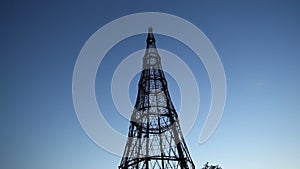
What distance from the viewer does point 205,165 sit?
19469 mm

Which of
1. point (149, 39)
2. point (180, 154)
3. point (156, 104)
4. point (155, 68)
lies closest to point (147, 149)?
point (180, 154)

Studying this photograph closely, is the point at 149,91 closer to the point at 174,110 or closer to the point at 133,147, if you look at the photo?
the point at 174,110

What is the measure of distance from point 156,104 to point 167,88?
8.58 feet

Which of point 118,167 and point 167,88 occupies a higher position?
point 167,88

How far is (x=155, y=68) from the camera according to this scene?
87.5 ft

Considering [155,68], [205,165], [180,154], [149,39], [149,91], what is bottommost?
[205,165]

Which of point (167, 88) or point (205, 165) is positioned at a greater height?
point (167, 88)

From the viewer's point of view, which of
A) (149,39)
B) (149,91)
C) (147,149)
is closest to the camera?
(147,149)

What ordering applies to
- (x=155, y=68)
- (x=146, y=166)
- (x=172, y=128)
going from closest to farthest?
(x=146, y=166) → (x=172, y=128) → (x=155, y=68)

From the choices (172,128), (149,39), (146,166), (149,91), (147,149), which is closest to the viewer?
(146,166)

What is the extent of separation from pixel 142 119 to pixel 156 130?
184 cm

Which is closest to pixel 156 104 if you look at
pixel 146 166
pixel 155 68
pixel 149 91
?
pixel 149 91

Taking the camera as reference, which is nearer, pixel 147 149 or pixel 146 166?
pixel 146 166

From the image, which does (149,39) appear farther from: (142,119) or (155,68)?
(142,119)
